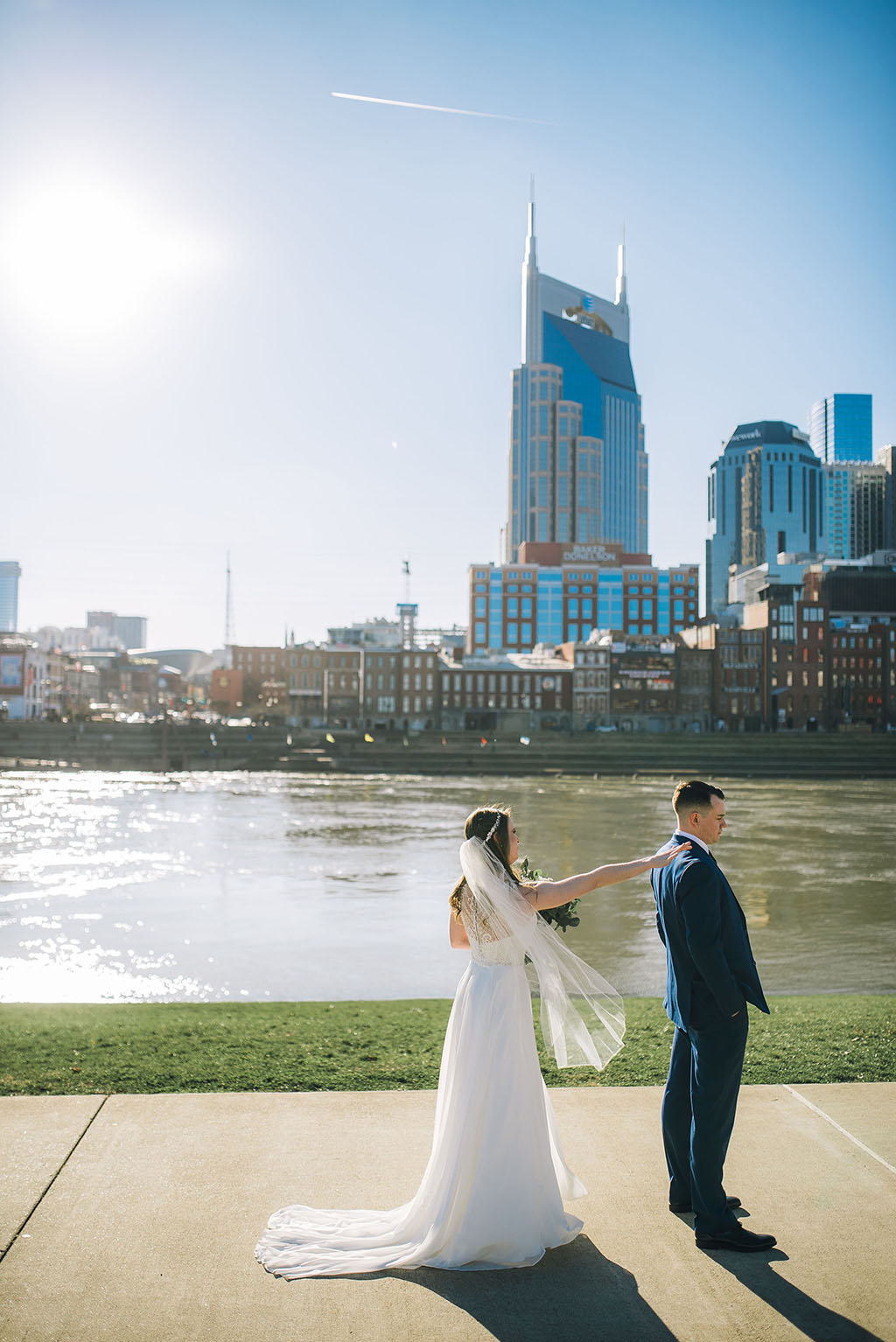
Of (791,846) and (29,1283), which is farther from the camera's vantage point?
(791,846)

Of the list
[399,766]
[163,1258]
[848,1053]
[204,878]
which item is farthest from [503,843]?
[399,766]

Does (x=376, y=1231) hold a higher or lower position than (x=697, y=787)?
lower

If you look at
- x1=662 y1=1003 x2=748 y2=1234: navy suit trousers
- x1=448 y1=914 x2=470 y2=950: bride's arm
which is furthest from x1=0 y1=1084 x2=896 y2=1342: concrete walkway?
x1=448 y1=914 x2=470 y2=950: bride's arm

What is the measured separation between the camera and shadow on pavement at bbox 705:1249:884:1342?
139 inches

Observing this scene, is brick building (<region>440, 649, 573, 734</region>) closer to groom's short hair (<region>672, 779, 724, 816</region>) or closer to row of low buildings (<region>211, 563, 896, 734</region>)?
row of low buildings (<region>211, 563, 896, 734</region>)

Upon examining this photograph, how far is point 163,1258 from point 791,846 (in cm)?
2639

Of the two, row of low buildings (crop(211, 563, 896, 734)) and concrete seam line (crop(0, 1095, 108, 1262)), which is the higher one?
row of low buildings (crop(211, 563, 896, 734))

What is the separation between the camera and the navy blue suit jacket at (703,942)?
164 inches

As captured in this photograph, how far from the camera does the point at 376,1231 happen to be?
4.17m

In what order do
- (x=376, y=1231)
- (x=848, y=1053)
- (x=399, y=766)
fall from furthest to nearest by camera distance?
(x=399, y=766) → (x=848, y=1053) → (x=376, y=1231)

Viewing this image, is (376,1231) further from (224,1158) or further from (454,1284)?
(224,1158)

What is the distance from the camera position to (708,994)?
4273 mm

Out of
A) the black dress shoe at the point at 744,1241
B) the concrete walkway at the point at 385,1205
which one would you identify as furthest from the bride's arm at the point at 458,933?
the black dress shoe at the point at 744,1241

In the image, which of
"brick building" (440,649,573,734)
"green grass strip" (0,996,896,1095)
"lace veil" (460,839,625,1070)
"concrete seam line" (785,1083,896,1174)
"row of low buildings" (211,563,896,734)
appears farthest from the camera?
"brick building" (440,649,573,734)
